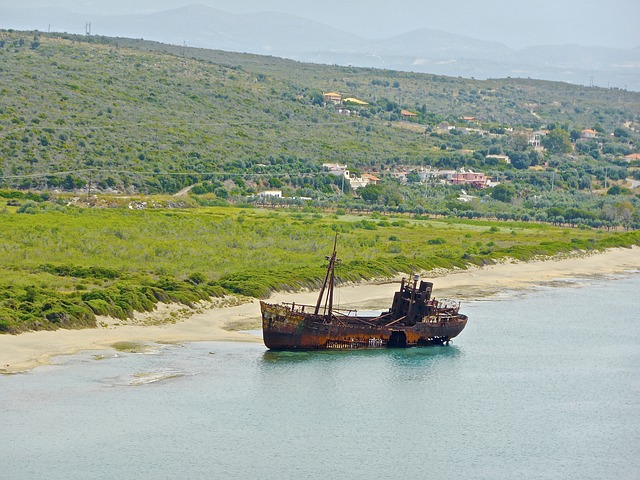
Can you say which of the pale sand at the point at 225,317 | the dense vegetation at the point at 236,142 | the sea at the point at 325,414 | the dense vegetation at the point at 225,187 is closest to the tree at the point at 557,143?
the dense vegetation at the point at 236,142

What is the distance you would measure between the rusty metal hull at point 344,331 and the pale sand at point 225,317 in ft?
7.21

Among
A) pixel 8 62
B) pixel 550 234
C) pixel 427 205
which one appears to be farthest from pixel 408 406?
pixel 8 62

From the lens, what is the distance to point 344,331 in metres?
49.3

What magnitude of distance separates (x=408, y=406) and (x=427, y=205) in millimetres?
75476

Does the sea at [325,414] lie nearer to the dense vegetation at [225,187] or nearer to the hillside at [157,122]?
the dense vegetation at [225,187]

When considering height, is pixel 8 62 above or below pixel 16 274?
above

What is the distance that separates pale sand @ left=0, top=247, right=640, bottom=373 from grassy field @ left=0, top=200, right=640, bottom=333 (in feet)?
2.77

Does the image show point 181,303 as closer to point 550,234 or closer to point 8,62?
point 550,234

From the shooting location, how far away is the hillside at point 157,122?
355ft

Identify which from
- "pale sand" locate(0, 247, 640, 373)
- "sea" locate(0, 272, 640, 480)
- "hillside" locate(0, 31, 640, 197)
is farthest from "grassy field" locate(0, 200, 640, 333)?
"hillside" locate(0, 31, 640, 197)

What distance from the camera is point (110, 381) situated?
135ft

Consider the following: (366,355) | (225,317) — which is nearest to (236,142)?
(225,317)

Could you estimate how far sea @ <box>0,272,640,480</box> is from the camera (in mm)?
35500

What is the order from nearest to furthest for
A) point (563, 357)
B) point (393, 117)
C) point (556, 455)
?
1. point (556, 455)
2. point (563, 357)
3. point (393, 117)
